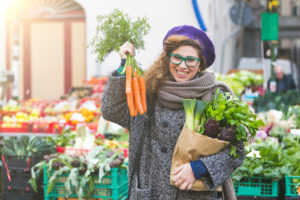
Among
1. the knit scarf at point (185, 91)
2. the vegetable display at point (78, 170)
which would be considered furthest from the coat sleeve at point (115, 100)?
the vegetable display at point (78, 170)

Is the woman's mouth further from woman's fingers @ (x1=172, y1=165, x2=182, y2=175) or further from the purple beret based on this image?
woman's fingers @ (x1=172, y1=165, x2=182, y2=175)

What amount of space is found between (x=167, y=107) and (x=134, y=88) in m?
0.24

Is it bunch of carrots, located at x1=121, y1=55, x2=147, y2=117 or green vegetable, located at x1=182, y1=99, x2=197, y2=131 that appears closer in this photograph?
green vegetable, located at x1=182, y1=99, x2=197, y2=131

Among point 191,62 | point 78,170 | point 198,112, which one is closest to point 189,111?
point 198,112

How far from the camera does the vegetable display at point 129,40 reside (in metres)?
2.60

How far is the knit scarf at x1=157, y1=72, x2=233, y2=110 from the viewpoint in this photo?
2529 millimetres

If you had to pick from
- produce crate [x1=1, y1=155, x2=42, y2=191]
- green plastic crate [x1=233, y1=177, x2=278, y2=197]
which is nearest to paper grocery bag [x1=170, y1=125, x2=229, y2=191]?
green plastic crate [x1=233, y1=177, x2=278, y2=197]

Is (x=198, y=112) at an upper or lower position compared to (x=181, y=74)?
lower

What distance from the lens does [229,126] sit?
2467 mm

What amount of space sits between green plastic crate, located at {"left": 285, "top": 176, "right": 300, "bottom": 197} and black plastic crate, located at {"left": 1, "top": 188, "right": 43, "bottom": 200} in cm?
244

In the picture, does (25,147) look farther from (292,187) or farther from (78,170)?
(292,187)

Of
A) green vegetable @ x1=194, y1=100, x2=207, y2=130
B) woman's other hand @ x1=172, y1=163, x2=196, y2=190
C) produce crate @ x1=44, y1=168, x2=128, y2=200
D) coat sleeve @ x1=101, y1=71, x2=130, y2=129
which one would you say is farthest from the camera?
produce crate @ x1=44, y1=168, x2=128, y2=200

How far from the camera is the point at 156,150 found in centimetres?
256

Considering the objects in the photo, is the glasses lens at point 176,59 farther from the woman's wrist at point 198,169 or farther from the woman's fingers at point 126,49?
the woman's wrist at point 198,169
